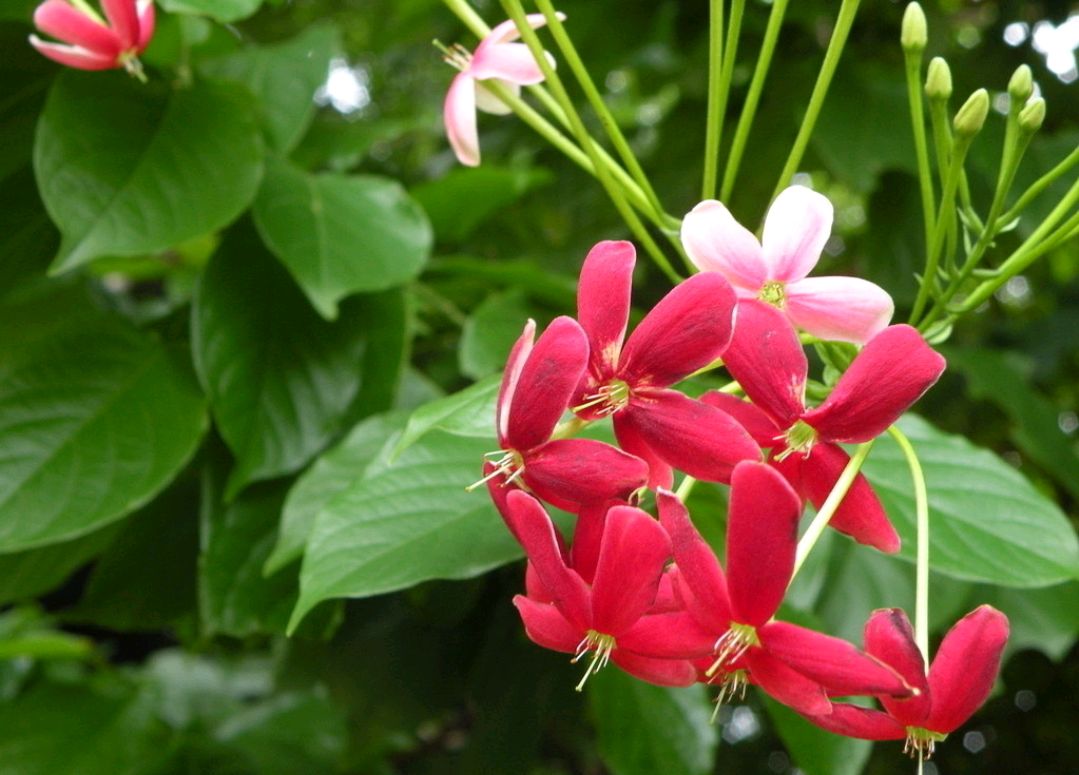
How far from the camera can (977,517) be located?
2.11 feet

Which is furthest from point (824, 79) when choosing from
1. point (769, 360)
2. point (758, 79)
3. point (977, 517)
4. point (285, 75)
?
point (285, 75)

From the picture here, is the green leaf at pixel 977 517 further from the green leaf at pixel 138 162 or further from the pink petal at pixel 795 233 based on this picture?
the green leaf at pixel 138 162

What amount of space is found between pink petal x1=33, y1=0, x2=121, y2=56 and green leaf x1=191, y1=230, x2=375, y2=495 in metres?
0.18

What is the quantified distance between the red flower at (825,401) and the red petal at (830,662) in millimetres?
62

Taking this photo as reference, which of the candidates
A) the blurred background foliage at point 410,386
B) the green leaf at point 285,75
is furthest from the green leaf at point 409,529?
the green leaf at point 285,75

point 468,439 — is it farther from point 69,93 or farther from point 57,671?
point 57,671

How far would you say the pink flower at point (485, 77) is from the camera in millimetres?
566

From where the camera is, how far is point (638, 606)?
0.39m

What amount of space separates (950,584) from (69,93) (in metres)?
0.72

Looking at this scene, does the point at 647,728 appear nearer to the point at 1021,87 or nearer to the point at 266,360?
the point at 266,360

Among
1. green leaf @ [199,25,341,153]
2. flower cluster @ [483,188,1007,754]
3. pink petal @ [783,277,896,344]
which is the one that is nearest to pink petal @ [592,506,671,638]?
flower cluster @ [483,188,1007,754]

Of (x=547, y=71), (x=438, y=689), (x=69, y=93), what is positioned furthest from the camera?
(x=438, y=689)

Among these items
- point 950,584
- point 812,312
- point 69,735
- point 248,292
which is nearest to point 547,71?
point 812,312

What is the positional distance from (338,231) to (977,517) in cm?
48
